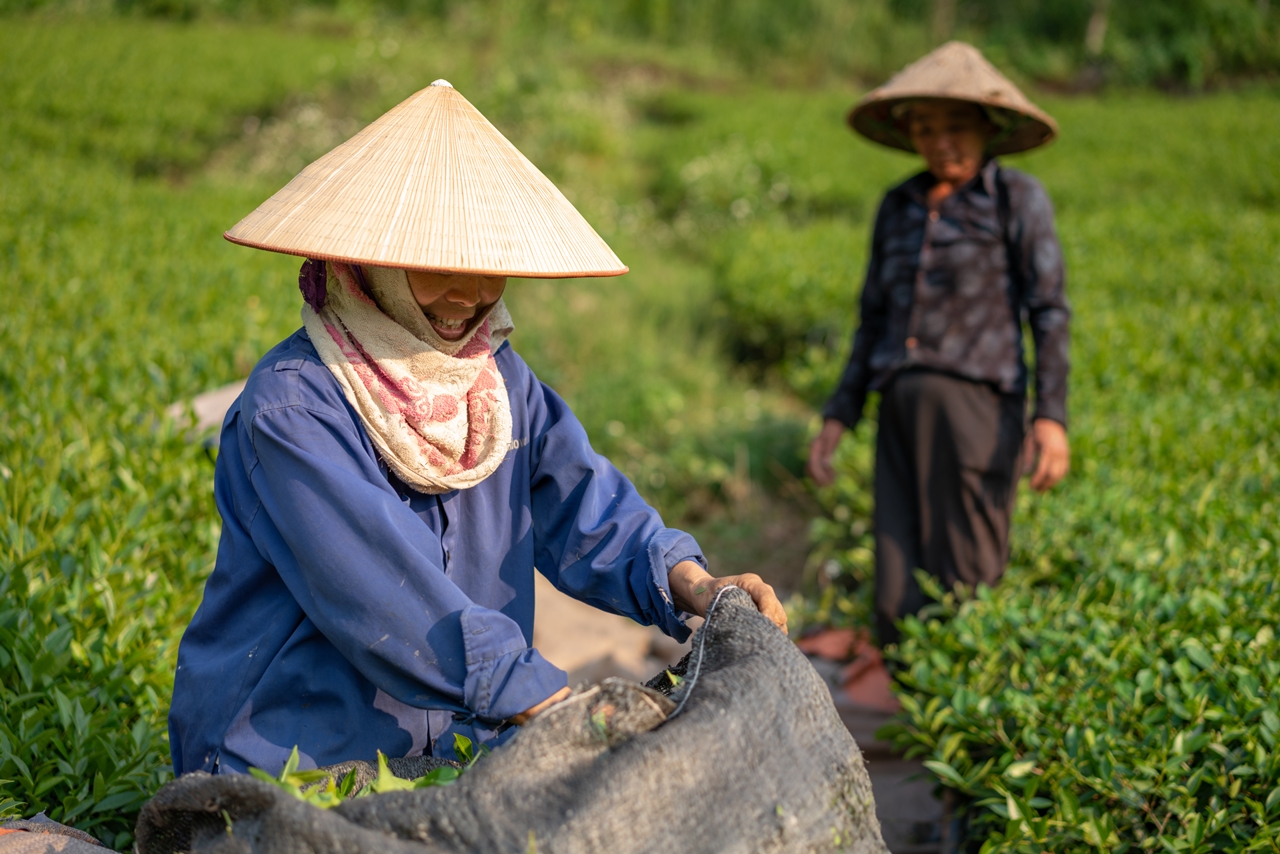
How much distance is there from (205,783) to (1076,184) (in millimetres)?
12396

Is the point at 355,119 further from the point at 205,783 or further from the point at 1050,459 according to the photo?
the point at 205,783

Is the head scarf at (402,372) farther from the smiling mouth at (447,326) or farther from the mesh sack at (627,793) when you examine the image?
the mesh sack at (627,793)

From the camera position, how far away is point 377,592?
4.39ft

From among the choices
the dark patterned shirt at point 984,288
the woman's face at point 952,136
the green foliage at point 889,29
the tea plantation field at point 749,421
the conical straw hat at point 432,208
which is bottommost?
the tea plantation field at point 749,421

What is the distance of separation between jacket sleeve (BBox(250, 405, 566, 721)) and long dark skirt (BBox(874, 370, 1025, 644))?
2.10 metres

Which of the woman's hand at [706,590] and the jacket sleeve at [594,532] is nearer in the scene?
the woman's hand at [706,590]

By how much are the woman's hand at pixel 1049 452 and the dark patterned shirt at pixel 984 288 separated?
3 centimetres

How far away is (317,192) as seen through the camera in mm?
1496

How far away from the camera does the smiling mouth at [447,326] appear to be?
154 cm

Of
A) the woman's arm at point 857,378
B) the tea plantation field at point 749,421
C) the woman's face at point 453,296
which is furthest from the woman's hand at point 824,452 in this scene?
the woman's face at point 453,296

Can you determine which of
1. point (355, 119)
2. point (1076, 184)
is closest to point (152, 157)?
point (355, 119)

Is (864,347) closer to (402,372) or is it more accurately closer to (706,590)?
(706,590)

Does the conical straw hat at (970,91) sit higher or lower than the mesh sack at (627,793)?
higher

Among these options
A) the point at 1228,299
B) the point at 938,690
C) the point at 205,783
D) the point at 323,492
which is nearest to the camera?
the point at 205,783
